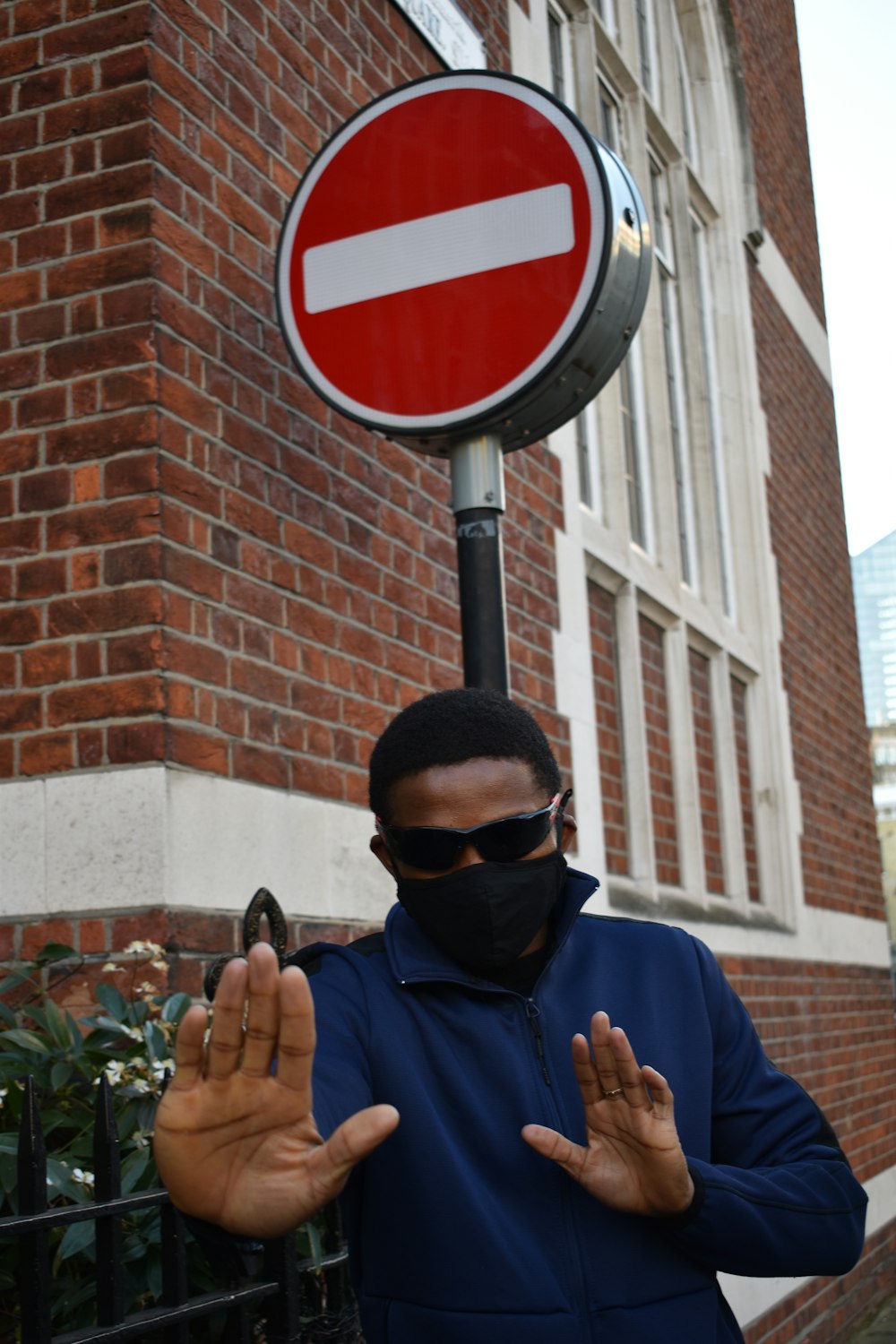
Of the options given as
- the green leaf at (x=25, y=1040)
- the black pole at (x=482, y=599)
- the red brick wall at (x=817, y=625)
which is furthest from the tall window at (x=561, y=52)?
the green leaf at (x=25, y=1040)

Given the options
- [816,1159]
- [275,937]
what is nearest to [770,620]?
[275,937]

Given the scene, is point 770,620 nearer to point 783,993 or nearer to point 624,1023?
point 783,993

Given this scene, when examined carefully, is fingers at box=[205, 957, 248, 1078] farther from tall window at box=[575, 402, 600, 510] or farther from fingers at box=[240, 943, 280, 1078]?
tall window at box=[575, 402, 600, 510]

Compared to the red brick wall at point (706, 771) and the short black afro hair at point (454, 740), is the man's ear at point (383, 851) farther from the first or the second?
the red brick wall at point (706, 771)

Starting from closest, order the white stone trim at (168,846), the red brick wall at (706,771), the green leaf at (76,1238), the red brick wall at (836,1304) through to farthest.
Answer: the green leaf at (76,1238) → the white stone trim at (168,846) → the red brick wall at (836,1304) → the red brick wall at (706,771)

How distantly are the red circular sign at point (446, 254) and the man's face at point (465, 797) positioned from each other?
111 cm

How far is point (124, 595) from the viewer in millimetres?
2988

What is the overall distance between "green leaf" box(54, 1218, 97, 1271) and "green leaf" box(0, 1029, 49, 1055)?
355mm

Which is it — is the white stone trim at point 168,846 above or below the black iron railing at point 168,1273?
above

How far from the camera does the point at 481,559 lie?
8.91 feet

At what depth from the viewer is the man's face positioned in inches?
70.8

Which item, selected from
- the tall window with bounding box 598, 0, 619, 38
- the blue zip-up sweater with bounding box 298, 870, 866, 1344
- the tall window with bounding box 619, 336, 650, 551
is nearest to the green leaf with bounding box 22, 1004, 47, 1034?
the blue zip-up sweater with bounding box 298, 870, 866, 1344

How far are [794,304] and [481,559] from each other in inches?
290

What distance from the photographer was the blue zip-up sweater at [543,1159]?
5.39 feet
